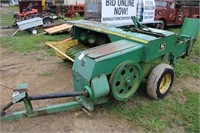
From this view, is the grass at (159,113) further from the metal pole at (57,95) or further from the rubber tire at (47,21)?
the rubber tire at (47,21)

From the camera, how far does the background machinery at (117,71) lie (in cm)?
282

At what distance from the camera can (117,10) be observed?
22.9ft

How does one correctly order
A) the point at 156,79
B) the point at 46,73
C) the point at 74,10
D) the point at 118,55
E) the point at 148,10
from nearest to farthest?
1. the point at 118,55
2. the point at 156,79
3. the point at 46,73
4. the point at 148,10
5. the point at 74,10

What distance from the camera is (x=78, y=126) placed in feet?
9.69

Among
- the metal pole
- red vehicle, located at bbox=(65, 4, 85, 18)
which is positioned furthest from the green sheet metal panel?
red vehicle, located at bbox=(65, 4, 85, 18)

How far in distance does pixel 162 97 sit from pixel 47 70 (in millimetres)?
2512

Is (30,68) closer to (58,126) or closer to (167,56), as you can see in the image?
(58,126)

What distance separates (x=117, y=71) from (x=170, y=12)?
29.6 feet

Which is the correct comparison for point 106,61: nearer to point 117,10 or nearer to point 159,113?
point 159,113

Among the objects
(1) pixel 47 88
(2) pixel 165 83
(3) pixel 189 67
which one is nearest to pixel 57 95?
(1) pixel 47 88

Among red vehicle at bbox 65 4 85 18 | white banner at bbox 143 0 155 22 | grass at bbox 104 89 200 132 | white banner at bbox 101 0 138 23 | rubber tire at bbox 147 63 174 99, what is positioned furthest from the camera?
red vehicle at bbox 65 4 85 18

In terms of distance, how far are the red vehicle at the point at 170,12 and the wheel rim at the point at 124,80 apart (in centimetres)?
726

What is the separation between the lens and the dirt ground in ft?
9.61

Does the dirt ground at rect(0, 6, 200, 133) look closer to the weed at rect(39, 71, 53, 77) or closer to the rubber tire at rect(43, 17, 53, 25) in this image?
the weed at rect(39, 71, 53, 77)
